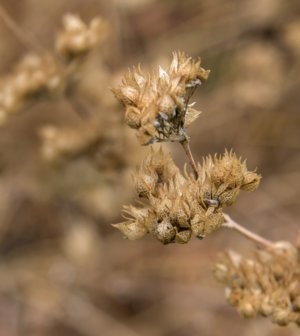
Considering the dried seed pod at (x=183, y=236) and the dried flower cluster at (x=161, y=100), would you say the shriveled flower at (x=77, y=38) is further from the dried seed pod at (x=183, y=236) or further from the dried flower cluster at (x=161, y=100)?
the dried seed pod at (x=183, y=236)

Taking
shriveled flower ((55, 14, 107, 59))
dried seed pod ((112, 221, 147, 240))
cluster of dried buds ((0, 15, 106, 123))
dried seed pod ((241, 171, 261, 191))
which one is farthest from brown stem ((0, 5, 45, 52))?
dried seed pod ((241, 171, 261, 191))

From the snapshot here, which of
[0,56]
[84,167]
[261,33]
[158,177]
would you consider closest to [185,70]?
[158,177]

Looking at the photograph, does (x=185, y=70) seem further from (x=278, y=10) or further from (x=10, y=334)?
(x=10, y=334)

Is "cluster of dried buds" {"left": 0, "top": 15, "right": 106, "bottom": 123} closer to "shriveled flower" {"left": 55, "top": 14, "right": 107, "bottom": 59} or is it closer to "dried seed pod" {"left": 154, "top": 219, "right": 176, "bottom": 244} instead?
"shriveled flower" {"left": 55, "top": 14, "right": 107, "bottom": 59}

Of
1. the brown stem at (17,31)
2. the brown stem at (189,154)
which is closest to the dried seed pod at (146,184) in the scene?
the brown stem at (189,154)

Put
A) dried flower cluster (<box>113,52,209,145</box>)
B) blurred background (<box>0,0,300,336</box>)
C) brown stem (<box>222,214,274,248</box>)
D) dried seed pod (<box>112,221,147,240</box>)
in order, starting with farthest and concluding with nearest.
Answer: blurred background (<box>0,0,300,336</box>)
brown stem (<box>222,214,274,248</box>)
dried seed pod (<box>112,221,147,240</box>)
dried flower cluster (<box>113,52,209,145</box>)
